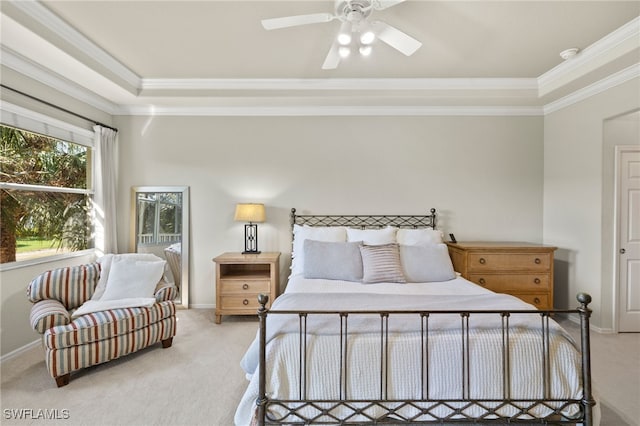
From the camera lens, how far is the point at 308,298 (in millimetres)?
2176

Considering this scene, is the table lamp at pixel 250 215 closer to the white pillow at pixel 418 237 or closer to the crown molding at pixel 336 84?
the crown molding at pixel 336 84

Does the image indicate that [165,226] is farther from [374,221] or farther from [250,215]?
[374,221]

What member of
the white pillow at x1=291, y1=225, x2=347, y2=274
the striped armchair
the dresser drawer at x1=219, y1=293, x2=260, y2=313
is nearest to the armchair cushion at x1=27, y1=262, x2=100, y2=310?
the striped armchair

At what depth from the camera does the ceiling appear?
2.42 meters

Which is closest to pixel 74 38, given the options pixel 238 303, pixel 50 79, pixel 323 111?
pixel 50 79

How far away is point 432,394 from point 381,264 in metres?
1.38

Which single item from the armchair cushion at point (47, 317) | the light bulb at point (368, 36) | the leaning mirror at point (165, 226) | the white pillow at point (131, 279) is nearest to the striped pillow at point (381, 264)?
the light bulb at point (368, 36)

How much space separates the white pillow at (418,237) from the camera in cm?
355

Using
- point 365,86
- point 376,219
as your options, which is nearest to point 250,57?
point 365,86

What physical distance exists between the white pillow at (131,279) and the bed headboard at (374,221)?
1.76 metres

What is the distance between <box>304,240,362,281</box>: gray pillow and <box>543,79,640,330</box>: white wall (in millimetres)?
2781

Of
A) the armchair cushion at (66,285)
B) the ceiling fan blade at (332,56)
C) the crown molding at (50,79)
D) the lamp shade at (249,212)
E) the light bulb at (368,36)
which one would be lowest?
the armchair cushion at (66,285)

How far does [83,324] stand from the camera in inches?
97.0

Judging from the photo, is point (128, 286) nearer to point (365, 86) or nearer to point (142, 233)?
point (142, 233)
